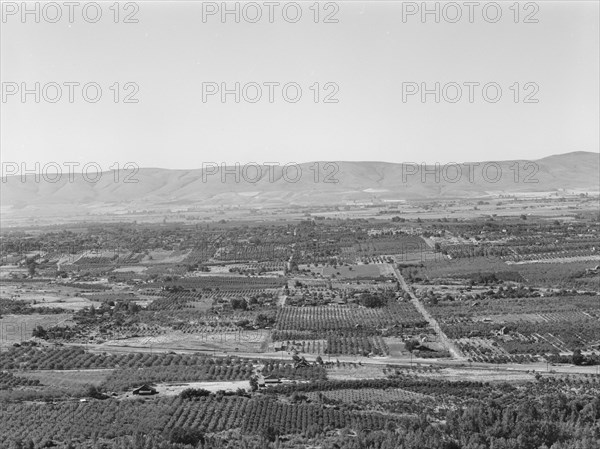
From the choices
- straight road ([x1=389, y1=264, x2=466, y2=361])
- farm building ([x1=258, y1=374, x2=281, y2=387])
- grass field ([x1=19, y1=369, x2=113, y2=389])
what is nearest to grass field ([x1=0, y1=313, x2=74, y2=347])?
grass field ([x1=19, y1=369, x2=113, y2=389])

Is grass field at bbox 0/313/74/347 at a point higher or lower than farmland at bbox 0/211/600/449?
lower

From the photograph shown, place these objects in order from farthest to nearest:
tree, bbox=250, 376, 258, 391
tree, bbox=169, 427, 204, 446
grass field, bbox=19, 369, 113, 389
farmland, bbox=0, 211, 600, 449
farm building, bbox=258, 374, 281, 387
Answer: grass field, bbox=19, 369, 113, 389 < farm building, bbox=258, 374, 281, 387 < tree, bbox=250, 376, 258, 391 < farmland, bbox=0, 211, 600, 449 < tree, bbox=169, 427, 204, 446

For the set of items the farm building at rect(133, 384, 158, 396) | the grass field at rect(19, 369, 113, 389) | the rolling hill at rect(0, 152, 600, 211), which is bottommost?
→ the grass field at rect(19, 369, 113, 389)

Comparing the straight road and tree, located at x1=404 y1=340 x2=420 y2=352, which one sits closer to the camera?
the straight road

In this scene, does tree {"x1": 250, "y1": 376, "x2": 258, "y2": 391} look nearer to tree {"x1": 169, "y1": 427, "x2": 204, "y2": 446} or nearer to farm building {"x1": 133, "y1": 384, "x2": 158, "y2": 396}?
farm building {"x1": 133, "y1": 384, "x2": 158, "y2": 396}

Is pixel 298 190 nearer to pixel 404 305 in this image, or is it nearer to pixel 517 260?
pixel 517 260

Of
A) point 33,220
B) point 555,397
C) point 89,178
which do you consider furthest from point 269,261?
point 89,178

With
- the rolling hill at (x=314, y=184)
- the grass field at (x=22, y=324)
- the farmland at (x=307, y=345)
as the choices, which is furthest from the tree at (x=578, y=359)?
the rolling hill at (x=314, y=184)

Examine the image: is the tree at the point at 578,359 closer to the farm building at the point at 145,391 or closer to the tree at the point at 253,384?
the tree at the point at 253,384

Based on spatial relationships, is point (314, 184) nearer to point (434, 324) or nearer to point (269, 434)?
point (434, 324)

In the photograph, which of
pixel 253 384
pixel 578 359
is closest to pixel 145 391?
pixel 253 384

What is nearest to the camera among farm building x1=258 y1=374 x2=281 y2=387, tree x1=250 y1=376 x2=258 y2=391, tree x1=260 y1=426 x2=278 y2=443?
tree x1=260 y1=426 x2=278 y2=443
